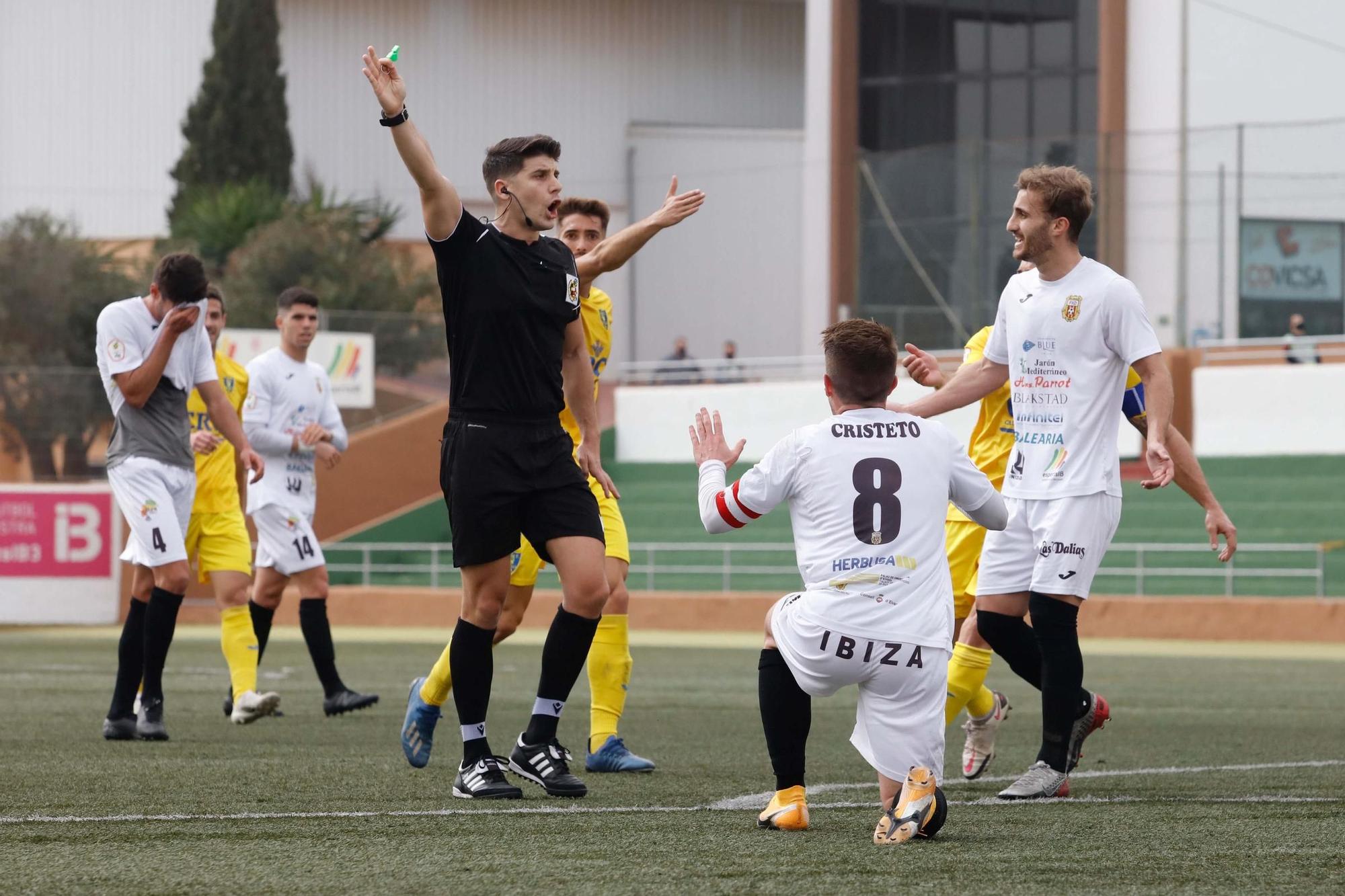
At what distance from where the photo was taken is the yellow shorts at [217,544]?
9508mm

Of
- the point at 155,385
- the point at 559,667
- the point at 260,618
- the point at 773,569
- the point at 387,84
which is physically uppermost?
the point at 387,84

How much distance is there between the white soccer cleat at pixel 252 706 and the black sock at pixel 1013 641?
3797 mm

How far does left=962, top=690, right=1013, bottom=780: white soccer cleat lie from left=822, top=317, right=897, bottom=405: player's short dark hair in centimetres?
215

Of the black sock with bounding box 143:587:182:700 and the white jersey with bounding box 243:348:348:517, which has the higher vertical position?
the white jersey with bounding box 243:348:348:517

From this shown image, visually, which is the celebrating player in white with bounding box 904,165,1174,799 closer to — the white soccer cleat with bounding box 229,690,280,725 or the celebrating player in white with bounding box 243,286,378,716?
the white soccer cleat with bounding box 229,690,280,725

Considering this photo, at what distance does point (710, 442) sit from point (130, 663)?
4157mm

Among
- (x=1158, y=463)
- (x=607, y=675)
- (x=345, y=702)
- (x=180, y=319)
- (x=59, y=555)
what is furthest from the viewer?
(x=59, y=555)

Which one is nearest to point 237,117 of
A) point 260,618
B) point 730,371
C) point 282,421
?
point 730,371

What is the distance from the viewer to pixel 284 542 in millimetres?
10070

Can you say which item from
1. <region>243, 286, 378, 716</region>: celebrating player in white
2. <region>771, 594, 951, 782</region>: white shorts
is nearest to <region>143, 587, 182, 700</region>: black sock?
<region>243, 286, 378, 716</region>: celebrating player in white

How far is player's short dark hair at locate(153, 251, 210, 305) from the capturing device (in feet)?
27.4

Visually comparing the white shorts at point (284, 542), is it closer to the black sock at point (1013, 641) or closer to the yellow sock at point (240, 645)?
the yellow sock at point (240, 645)

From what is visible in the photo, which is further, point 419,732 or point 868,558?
point 419,732

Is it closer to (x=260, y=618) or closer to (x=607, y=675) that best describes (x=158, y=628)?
(x=260, y=618)
